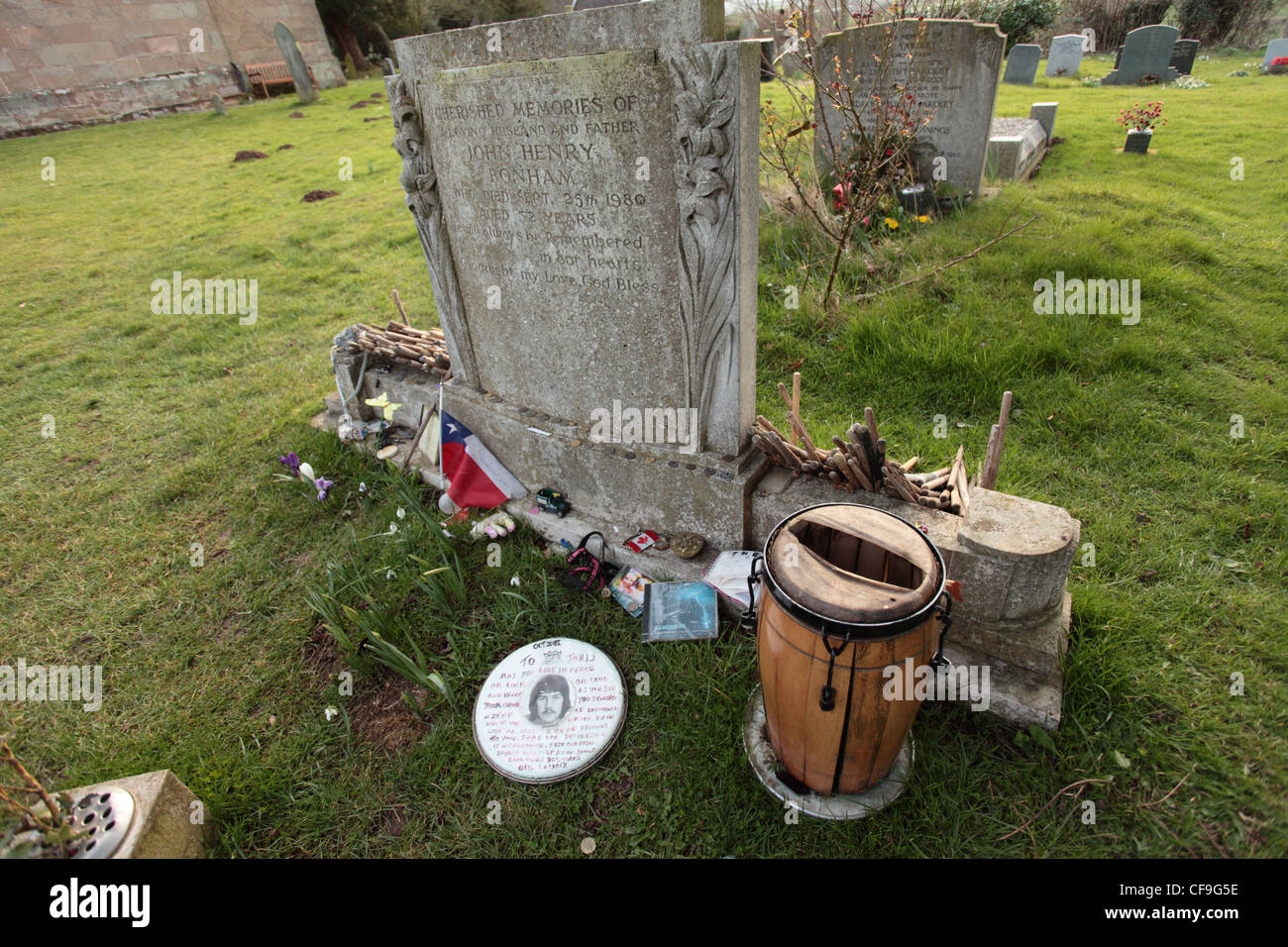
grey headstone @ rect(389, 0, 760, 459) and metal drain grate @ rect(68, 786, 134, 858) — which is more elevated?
grey headstone @ rect(389, 0, 760, 459)

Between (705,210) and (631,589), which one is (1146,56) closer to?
(705,210)

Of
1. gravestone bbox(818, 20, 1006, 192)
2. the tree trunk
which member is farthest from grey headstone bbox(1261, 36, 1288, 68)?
the tree trunk

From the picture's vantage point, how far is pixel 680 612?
2.87 meters

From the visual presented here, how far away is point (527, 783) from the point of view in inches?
95.5

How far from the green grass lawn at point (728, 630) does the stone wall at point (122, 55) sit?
13.0 meters

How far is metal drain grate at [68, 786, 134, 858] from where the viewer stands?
1935mm

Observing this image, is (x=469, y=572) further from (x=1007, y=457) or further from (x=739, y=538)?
(x=1007, y=457)

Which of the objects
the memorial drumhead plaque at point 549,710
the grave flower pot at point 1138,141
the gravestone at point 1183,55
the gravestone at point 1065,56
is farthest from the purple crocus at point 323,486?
the gravestone at point 1065,56

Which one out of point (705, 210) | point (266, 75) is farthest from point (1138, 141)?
point (266, 75)

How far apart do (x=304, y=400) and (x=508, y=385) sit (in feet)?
7.72

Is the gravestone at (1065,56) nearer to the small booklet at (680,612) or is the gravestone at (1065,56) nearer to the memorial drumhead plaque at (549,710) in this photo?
the small booklet at (680,612)

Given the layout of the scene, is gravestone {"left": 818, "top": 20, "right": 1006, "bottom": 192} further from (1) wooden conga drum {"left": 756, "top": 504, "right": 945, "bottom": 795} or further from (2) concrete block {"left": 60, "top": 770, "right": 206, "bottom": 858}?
(2) concrete block {"left": 60, "top": 770, "right": 206, "bottom": 858}

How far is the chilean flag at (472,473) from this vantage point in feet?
12.0
